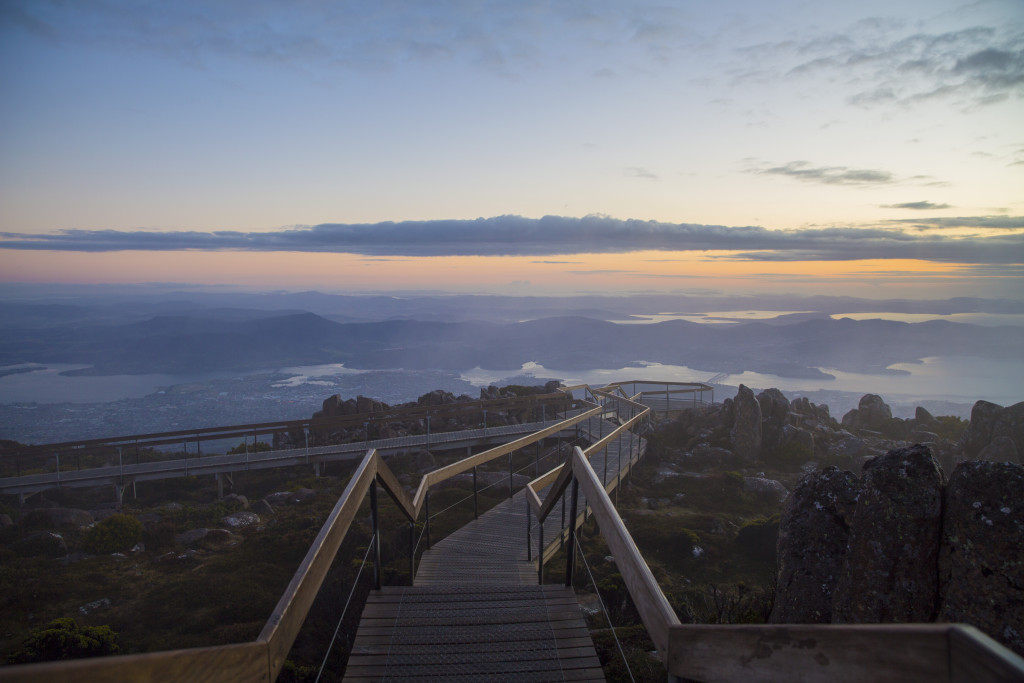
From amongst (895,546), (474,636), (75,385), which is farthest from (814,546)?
(75,385)

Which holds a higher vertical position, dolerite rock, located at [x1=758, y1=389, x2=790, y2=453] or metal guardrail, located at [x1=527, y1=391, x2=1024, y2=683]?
metal guardrail, located at [x1=527, y1=391, x2=1024, y2=683]

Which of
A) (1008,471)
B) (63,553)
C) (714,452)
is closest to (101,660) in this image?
(1008,471)

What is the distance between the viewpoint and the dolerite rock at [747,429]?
698 inches

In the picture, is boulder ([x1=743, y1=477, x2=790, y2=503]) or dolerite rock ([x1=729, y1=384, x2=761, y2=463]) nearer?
boulder ([x1=743, y1=477, x2=790, y2=503])

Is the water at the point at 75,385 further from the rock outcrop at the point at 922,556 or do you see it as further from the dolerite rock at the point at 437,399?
the rock outcrop at the point at 922,556

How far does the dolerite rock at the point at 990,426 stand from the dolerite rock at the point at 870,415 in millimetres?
6210

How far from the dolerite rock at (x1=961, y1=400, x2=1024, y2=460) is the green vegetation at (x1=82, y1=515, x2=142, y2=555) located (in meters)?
18.6

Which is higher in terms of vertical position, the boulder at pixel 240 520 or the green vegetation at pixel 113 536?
the green vegetation at pixel 113 536

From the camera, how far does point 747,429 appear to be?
Answer: 18156 mm

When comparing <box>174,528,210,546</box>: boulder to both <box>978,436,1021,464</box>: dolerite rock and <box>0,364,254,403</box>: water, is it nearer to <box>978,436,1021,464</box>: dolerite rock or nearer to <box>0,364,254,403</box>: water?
<box>978,436,1021,464</box>: dolerite rock

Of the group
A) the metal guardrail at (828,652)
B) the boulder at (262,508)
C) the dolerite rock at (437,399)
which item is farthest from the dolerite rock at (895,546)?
the dolerite rock at (437,399)

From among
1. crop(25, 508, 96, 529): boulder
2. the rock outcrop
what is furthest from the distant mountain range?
the rock outcrop

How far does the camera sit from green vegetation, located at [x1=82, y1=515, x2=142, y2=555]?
36.5 ft

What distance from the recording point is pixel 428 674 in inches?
128
